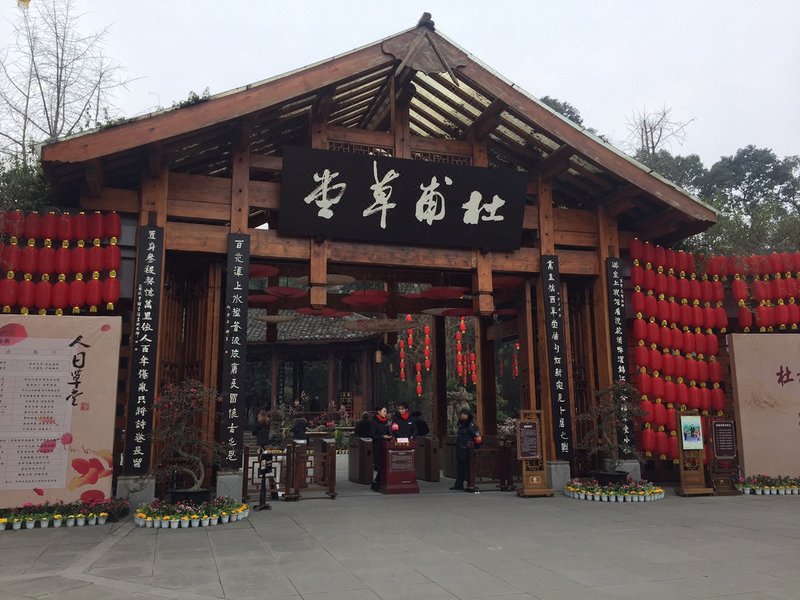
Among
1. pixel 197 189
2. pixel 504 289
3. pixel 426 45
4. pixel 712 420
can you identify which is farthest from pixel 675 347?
pixel 197 189

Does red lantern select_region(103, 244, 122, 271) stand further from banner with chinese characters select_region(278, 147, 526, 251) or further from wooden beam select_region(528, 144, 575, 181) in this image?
wooden beam select_region(528, 144, 575, 181)

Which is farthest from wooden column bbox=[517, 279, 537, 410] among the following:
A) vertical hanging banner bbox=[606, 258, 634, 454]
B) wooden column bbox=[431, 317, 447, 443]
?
wooden column bbox=[431, 317, 447, 443]

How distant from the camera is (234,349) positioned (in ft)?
29.0

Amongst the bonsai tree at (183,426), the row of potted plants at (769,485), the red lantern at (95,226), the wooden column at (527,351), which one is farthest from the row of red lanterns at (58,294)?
the row of potted plants at (769,485)

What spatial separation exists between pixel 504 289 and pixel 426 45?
5.10 meters

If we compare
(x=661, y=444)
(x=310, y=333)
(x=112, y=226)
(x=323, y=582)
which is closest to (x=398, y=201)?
(x=112, y=226)

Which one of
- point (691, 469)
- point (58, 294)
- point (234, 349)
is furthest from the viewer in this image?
point (691, 469)

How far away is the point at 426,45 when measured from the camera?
30.5 feet

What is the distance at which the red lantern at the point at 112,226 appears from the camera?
28.5 ft

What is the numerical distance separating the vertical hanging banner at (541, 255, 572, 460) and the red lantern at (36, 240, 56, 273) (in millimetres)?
7520

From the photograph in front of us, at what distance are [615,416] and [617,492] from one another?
1152 millimetres

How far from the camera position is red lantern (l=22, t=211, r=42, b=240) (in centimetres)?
847

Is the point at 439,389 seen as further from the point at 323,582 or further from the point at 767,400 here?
the point at 323,582

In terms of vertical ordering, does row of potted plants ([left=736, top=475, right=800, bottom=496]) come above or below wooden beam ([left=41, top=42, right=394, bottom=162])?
below
